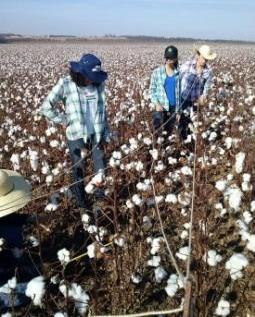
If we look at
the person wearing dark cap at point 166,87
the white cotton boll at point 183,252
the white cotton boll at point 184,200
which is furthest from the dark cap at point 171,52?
the white cotton boll at point 183,252

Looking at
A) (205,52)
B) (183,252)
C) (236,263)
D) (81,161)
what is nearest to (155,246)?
(183,252)

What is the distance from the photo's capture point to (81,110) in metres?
3.96

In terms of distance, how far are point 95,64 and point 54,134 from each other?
2943 mm

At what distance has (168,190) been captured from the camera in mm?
4676

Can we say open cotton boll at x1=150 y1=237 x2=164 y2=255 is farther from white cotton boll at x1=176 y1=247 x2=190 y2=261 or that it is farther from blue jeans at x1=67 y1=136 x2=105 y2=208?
blue jeans at x1=67 y1=136 x2=105 y2=208

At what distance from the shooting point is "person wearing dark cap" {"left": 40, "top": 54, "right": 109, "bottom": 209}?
380 cm

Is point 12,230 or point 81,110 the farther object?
point 81,110

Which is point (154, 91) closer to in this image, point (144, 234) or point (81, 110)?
point (81, 110)

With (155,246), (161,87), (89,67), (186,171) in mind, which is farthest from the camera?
(161,87)

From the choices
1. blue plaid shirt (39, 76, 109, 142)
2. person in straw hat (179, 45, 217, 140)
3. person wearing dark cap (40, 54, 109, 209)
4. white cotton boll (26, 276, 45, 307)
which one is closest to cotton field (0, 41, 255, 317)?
white cotton boll (26, 276, 45, 307)

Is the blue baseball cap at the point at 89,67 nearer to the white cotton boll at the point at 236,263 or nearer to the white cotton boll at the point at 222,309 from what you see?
the white cotton boll at the point at 236,263

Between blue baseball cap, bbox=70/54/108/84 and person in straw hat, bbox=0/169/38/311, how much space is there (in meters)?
0.98

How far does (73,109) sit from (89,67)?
444 millimetres

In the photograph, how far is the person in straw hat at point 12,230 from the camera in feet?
9.14
